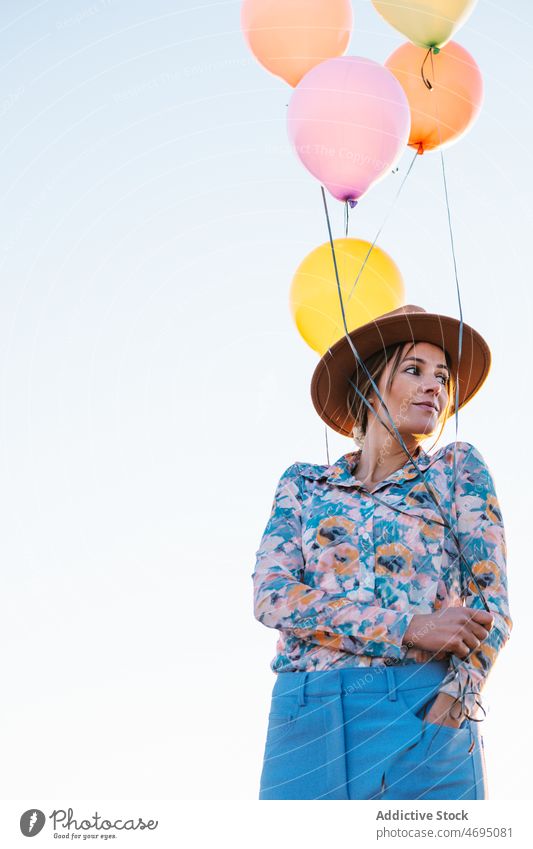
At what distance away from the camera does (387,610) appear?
85.4 inches

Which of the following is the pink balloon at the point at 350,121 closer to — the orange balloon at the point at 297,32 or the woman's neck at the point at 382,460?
the orange balloon at the point at 297,32

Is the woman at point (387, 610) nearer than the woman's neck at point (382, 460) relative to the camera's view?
Yes

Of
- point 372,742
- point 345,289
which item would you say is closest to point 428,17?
point 345,289

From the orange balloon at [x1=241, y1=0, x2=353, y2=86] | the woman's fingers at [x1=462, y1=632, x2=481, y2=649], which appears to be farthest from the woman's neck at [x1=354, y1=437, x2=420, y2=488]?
the orange balloon at [x1=241, y1=0, x2=353, y2=86]

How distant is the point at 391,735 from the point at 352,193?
187 centimetres

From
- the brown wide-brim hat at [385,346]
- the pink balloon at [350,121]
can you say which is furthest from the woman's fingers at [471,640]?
the pink balloon at [350,121]

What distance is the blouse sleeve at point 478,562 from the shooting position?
6.94 feet

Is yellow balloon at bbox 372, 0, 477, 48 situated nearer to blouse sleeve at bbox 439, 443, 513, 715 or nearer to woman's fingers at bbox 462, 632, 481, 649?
blouse sleeve at bbox 439, 443, 513, 715

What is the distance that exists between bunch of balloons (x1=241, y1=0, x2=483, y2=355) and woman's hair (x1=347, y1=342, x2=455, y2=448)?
231 mm

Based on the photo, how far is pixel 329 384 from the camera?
3031 mm

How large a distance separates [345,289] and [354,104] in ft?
2.08

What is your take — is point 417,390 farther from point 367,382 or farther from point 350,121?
point 350,121

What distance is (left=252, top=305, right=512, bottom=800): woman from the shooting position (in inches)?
82.3

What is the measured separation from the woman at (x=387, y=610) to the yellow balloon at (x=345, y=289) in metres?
0.48
